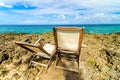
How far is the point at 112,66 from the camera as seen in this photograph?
4.38m

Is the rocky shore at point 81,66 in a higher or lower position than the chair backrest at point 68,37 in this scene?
lower

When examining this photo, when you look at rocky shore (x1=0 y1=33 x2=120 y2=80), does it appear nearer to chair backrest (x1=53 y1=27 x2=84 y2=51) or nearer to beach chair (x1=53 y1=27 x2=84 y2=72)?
beach chair (x1=53 y1=27 x2=84 y2=72)

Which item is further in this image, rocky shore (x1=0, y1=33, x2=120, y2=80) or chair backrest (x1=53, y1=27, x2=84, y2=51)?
rocky shore (x1=0, y1=33, x2=120, y2=80)

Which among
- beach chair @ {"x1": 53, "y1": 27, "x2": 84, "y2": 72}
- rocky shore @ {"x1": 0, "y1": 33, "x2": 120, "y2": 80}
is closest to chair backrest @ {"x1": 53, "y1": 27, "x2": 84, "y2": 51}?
beach chair @ {"x1": 53, "y1": 27, "x2": 84, "y2": 72}

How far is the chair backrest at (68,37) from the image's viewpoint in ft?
11.8

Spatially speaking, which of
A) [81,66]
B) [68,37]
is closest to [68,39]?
[68,37]

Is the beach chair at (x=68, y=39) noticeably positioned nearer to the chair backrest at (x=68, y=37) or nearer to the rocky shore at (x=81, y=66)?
the chair backrest at (x=68, y=37)

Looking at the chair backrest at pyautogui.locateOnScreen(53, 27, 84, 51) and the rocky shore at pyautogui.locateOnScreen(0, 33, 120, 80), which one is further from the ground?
the chair backrest at pyautogui.locateOnScreen(53, 27, 84, 51)

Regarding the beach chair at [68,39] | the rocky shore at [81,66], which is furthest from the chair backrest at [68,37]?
the rocky shore at [81,66]

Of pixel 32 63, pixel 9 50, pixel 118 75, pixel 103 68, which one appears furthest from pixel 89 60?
pixel 9 50

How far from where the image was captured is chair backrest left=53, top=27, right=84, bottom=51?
3.58m

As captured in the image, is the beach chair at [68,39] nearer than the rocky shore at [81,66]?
Yes

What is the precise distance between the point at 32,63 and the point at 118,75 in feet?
8.57

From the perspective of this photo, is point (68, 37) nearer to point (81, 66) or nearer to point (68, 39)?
point (68, 39)
